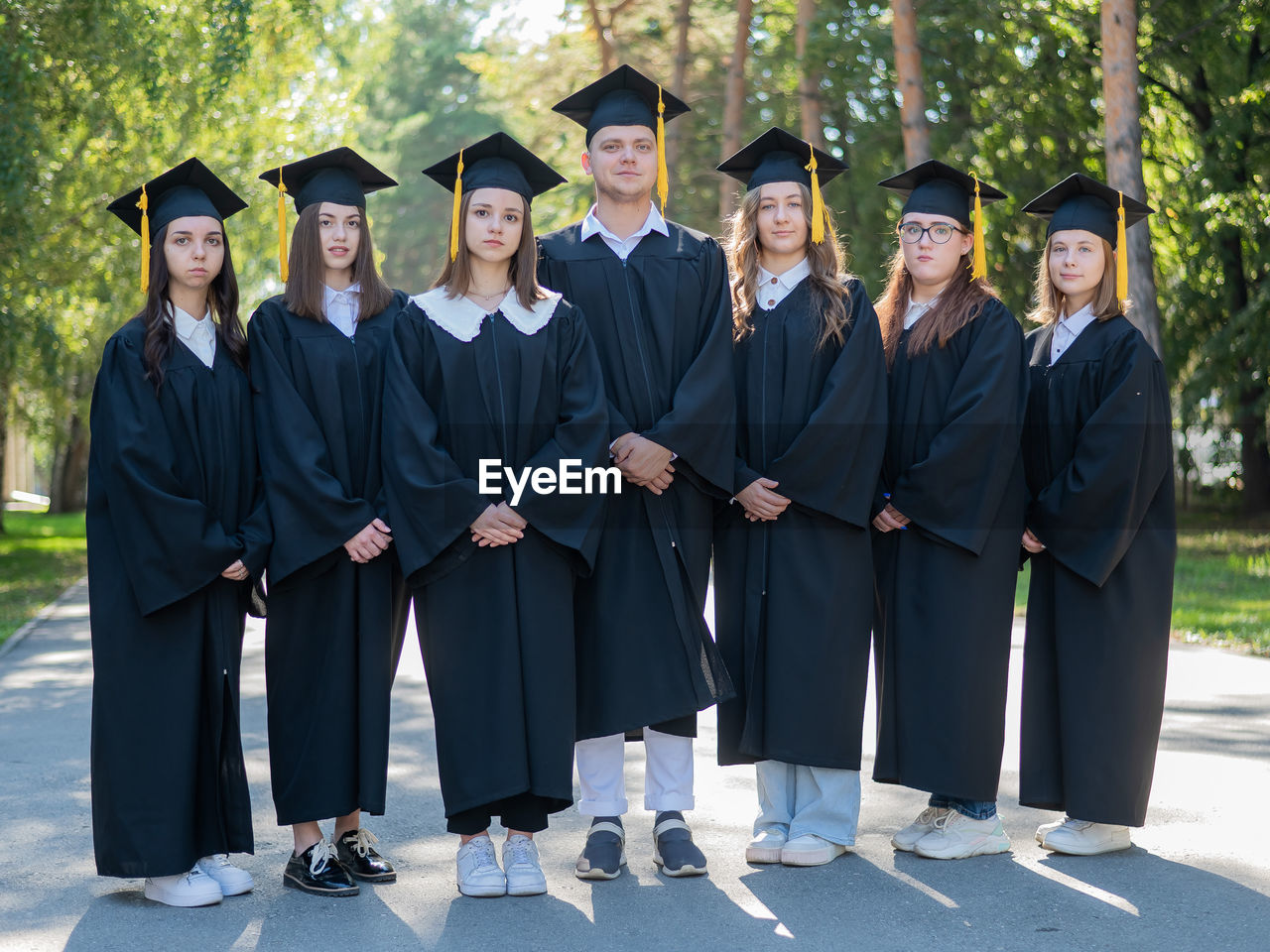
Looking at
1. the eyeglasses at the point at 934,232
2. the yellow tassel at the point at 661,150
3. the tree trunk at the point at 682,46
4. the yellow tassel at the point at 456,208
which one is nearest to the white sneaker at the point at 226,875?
the yellow tassel at the point at 456,208

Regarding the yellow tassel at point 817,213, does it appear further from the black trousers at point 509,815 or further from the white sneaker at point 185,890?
the white sneaker at point 185,890

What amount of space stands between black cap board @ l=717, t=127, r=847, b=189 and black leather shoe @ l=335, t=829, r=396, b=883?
8.89ft

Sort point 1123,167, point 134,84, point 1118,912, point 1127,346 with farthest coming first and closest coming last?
point 134,84 < point 1123,167 < point 1127,346 < point 1118,912

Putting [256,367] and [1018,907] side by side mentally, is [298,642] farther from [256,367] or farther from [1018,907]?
[1018,907]

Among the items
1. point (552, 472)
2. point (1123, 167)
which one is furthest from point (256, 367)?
point (1123, 167)

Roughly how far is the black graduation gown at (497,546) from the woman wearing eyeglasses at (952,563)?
1.17m

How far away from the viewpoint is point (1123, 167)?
462 inches

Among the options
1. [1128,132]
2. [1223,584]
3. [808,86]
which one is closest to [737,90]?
[808,86]

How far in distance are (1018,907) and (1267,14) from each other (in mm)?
12905

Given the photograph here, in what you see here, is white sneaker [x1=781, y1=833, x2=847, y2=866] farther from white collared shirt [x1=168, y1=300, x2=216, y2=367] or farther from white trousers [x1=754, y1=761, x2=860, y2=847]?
white collared shirt [x1=168, y1=300, x2=216, y2=367]

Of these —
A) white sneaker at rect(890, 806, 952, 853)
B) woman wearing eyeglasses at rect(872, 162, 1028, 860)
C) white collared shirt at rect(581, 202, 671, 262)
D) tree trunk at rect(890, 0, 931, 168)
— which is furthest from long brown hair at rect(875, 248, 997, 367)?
tree trunk at rect(890, 0, 931, 168)

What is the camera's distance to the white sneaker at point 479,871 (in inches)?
171

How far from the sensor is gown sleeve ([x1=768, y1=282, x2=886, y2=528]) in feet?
15.4

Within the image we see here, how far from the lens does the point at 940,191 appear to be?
5.04 meters
